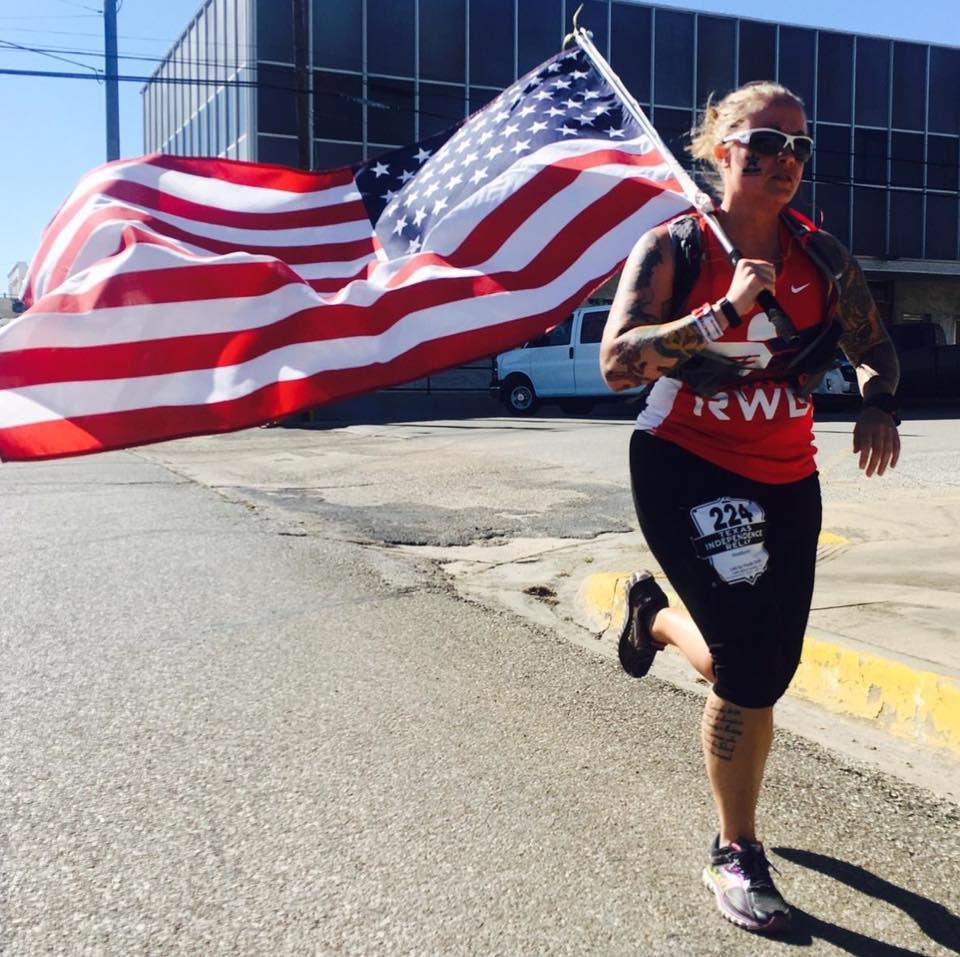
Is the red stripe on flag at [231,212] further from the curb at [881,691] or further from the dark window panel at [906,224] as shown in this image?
the dark window panel at [906,224]

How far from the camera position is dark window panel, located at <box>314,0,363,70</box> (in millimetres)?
31438

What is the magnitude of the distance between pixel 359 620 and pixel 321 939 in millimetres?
3482

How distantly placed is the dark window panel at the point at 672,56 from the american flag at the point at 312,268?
105 ft

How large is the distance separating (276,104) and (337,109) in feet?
5.60

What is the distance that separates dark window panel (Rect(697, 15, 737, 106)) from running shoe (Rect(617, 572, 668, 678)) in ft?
109

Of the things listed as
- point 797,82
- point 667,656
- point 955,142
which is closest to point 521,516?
point 667,656

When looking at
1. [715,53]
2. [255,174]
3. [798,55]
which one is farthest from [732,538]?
[798,55]

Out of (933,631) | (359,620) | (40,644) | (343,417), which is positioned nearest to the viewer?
(933,631)

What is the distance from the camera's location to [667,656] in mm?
5500

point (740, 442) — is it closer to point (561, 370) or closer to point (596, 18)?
point (561, 370)

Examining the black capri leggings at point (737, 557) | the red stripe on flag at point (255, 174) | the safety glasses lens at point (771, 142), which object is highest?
the red stripe on flag at point (255, 174)

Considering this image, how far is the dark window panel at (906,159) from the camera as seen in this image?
121ft

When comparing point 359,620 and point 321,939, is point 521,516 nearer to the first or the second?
point 359,620

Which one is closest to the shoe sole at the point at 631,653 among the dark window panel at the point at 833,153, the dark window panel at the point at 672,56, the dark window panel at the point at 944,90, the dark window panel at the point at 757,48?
the dark window panel at the point at 672,56
